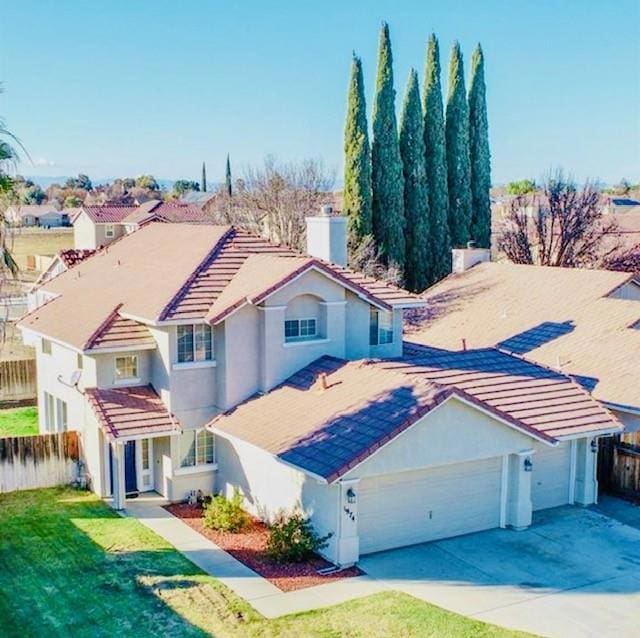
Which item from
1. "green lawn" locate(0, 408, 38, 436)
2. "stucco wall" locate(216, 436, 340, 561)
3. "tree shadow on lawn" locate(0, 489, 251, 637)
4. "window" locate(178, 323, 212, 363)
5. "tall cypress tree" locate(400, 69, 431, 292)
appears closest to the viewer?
"tree shadow on lawn" locate(0, 489, 251, 637)

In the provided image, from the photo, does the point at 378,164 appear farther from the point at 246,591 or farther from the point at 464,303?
the point at 246,591

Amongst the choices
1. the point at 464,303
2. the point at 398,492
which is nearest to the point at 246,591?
the point at 398,492

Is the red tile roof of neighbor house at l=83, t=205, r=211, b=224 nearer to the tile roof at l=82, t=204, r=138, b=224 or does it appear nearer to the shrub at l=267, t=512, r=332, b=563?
the tile roof at l=82, t=204, r=138, b=224

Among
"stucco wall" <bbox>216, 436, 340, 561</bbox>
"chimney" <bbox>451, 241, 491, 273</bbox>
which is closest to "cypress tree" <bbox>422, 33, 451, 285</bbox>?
"chimney" <bbox>451, 241, 491, 273</bbox>

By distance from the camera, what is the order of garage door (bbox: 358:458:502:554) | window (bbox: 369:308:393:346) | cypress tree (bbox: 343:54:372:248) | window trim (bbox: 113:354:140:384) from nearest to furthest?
1. garage door (bbox: 358:458:502:554)
2. window trim (bbox: 113:354:140:384)
3. window (bbox: 369:308:393:346)
4. cypress tree (bbox: 343:54:372:248)

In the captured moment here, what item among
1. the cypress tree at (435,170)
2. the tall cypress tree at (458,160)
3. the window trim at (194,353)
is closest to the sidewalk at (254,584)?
the window trim at (194,353)

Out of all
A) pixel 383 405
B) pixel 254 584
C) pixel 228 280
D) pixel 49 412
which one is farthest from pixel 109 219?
pixel 254 584
